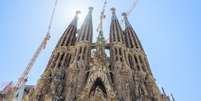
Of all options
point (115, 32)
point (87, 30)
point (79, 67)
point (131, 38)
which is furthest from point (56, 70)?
point (131, 38)

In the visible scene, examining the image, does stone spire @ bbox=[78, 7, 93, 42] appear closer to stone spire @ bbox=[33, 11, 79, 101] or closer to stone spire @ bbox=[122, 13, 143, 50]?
stone spire @ bbox=[33, 11, 79, 101]

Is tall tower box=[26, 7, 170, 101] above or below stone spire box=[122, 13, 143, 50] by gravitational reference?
below

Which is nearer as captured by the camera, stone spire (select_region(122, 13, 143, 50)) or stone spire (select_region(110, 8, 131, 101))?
stone spire (select_region(110, 8, 131, 101))

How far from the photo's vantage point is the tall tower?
28109 millimetres

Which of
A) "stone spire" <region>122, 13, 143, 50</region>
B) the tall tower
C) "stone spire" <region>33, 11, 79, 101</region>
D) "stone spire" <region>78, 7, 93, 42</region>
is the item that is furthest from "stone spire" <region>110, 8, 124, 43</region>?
"stone spire" <region>33, 11, 79, 101</region>

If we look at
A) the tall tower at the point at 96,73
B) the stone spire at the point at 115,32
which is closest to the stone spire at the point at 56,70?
the tall tower at the point at 96,73

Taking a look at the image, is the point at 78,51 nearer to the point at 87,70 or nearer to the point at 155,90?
the point at 87,70

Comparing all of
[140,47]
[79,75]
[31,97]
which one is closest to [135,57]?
[140,47]

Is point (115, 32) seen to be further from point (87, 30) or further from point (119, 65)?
point (119, 65)

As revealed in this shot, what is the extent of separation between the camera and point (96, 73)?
3006 centimetres

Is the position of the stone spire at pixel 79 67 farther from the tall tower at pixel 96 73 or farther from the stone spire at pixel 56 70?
the stone spire at pixel 56 70

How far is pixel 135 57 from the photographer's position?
116ft

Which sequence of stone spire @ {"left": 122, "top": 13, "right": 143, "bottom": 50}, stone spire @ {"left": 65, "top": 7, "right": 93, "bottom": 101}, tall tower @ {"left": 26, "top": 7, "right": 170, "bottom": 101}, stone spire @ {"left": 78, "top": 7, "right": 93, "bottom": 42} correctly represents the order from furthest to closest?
stone spire @ {"left": 78, "top": 7, "right": 93, "bottom": 42}
stone spire @ {"left": 122, "top": 13, "right": 143, "bottom": 50}
stone spire @ {"left": 65, "top": 7, "right": 93, "bottom": 101}
tall tower @ {"left": 26, "top": 7, "right": 170, "bottom": 101}

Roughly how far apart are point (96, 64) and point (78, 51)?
4.63m
